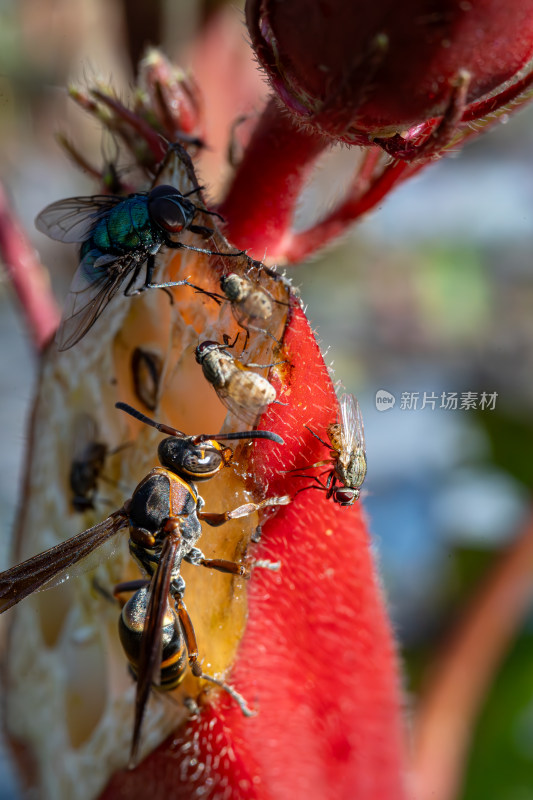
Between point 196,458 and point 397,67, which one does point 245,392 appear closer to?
point 196,458

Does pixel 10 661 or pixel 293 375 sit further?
pixel 10 661

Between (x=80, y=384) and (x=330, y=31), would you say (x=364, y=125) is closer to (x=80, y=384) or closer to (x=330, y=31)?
(x=330, y=31)

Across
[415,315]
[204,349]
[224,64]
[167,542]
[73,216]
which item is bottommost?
[167,542]

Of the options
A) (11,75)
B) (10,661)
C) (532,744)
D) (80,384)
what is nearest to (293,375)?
(80,384)

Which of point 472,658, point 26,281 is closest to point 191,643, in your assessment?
point 26,281

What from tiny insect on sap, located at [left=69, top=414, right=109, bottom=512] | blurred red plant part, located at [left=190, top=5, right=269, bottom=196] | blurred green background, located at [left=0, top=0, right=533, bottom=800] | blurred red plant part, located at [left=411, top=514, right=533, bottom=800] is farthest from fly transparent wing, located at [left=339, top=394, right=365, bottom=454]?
blurred red plant part, located at [left=190, top=5, right=269, bottom=196]

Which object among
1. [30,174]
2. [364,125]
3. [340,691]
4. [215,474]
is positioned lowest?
[340,691]

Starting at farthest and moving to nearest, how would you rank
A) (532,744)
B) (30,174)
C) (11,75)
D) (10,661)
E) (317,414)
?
(30,174) < (11,75) < (532,744) < (10,661) < (317,414)
